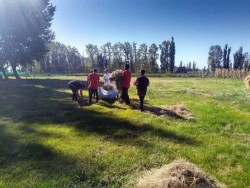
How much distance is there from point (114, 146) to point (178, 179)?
4.06 m

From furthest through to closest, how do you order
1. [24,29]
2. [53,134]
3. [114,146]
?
[24,29] → [53,134] → [114,146]

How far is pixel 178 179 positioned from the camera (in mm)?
7398

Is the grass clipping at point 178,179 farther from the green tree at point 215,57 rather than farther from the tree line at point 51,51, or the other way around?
the green tree at point 215,57

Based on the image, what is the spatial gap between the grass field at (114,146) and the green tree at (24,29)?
37.8 m

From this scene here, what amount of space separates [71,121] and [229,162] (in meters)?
8.67

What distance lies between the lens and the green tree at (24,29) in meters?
50.1

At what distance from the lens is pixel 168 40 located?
128m

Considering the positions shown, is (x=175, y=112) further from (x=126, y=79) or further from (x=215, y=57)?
(x=215, y=57)

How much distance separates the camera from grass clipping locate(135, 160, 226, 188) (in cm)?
731

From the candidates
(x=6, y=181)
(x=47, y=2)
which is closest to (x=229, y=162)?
(x=6, y=181)

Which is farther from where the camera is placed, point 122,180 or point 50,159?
point 50,159

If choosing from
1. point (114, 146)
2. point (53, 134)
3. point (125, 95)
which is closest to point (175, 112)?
point (125, 95)

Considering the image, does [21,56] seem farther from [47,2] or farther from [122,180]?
[122,180]

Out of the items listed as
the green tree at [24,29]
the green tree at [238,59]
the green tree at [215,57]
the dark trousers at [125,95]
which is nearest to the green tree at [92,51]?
the green tree at [215,57]
